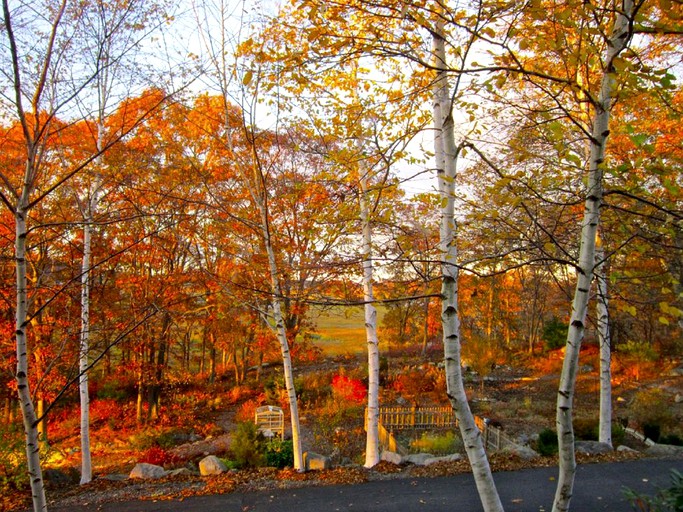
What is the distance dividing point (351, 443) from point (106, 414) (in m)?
8.40

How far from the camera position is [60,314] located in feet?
40.0

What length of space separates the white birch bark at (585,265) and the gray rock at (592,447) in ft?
20.0

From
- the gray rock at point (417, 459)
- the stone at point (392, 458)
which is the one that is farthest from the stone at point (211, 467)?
the gray rock at point (417, 459)

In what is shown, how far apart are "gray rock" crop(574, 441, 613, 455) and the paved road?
0.99m

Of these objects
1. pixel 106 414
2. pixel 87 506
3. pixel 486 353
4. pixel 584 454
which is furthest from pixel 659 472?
pixel 106 414

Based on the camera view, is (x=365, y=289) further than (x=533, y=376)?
No

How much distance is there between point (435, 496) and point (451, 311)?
4.05 metres

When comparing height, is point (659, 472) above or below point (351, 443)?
above

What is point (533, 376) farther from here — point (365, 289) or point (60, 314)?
point (60, 314)

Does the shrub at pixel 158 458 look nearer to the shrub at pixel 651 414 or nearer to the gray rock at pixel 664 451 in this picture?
the gray rock at pixel 664 451

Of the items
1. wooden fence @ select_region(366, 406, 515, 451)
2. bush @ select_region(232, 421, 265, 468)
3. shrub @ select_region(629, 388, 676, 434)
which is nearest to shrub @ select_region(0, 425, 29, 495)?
bush @ select_region(232, 421, 265, 468)

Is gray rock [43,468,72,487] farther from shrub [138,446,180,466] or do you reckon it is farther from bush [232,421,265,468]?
bush [232,421,265,468]

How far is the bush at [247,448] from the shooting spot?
28.6 ft

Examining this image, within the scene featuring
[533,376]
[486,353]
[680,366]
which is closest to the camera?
[486,353]
